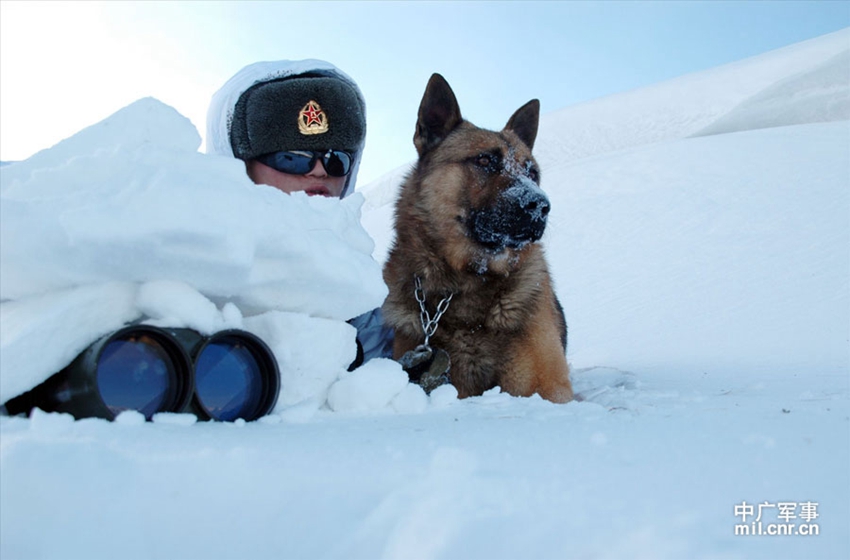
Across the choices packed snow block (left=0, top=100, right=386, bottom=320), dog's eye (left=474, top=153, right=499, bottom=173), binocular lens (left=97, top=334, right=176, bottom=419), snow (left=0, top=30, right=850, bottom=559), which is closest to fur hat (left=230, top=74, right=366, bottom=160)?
dog's eye (left=474, top=153, right=499, bottom=173)

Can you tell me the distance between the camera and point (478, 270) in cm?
318

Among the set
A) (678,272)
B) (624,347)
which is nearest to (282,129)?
(624,347)

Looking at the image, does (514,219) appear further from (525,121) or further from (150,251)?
(150,251)

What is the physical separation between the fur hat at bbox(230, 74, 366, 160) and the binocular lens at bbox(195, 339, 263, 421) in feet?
6.19

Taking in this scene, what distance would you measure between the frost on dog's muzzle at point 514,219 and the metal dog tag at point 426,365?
72cm

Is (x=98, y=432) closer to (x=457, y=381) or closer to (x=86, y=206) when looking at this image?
(x=86, y=206)

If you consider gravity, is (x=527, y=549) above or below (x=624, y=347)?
above

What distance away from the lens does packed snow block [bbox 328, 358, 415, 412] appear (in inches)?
63.7

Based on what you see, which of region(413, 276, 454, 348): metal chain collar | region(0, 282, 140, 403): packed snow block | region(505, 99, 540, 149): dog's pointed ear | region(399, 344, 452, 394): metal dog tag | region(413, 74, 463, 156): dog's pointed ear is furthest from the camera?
region(505, 99, 540, 149): dog's pointed ear

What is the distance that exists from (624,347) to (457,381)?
2576 mm

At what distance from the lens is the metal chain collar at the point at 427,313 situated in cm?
298

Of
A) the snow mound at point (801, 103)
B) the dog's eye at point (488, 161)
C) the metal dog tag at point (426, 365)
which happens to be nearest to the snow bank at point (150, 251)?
the metal dog tag at point (426, 365)

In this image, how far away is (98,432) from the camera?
1.08 m

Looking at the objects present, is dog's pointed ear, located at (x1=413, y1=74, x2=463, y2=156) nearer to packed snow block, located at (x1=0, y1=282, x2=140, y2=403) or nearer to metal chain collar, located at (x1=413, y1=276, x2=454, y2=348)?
metal chain collar, located at (x1=413, y1=276, x2=454, y2=348)
